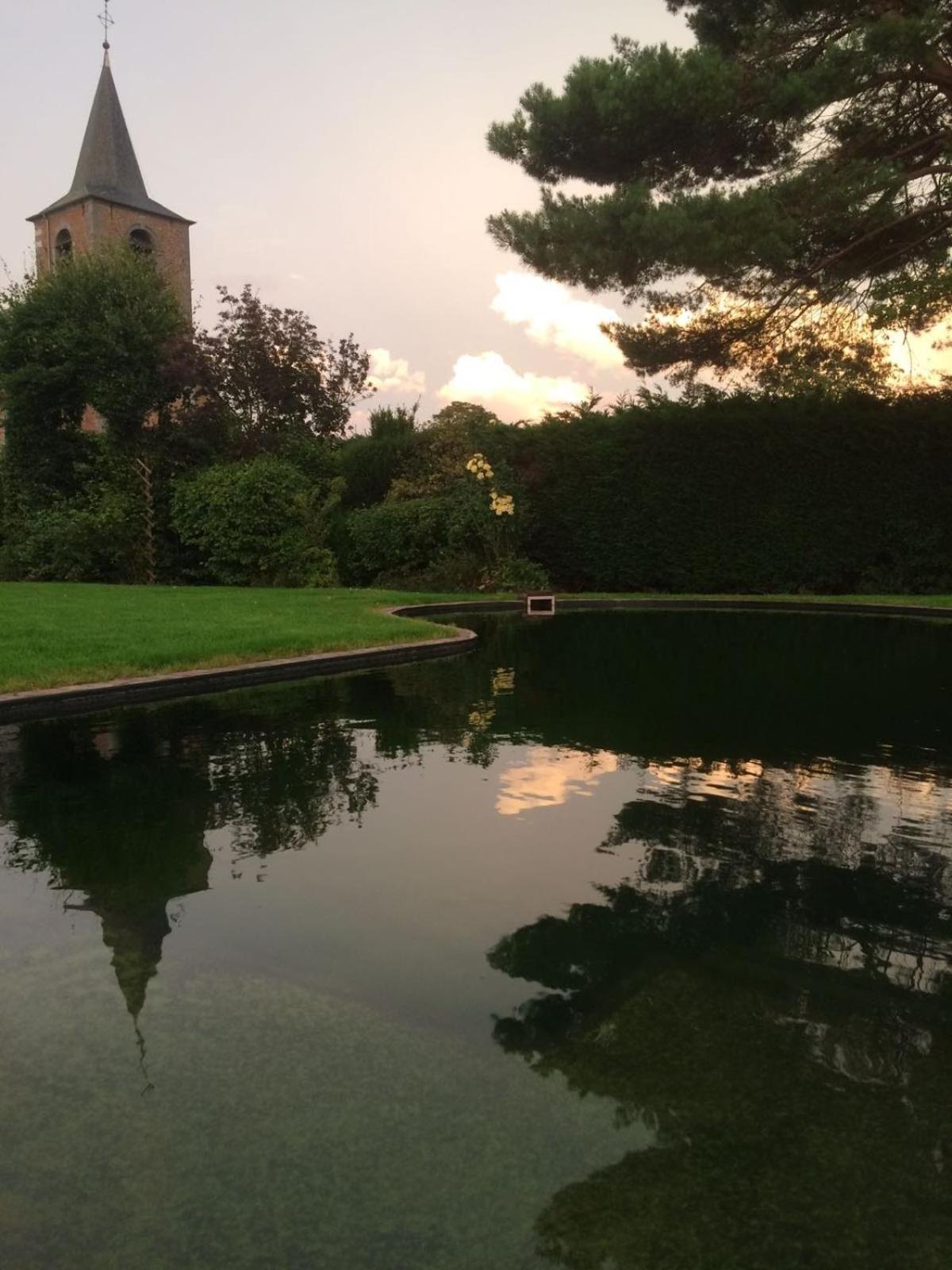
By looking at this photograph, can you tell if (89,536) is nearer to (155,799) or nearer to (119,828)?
(155,799)

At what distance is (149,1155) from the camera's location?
215 centimetres

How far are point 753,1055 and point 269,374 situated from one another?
22599mm

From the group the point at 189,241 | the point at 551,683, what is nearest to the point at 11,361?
the point at 551,683

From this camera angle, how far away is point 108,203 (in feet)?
163

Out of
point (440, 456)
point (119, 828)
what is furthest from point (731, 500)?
point (119, 828)

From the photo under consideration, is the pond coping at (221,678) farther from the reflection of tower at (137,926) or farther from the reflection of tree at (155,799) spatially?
the reflection of tower at (137,926)

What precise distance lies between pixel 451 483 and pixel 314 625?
988 centimetres

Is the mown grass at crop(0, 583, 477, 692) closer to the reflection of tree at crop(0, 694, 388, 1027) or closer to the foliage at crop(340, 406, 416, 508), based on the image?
the reflection of tree at crop(0, 694, 388, 1027)

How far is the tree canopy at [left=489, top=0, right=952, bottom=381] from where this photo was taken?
12781 mm

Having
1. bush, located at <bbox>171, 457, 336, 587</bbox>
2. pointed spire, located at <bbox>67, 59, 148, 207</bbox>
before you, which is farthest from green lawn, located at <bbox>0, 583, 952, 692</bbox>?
pointed spire, located at <bbox>67, 59, 148, 207</bbox>

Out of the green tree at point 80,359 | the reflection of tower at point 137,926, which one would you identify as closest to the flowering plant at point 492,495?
the green tree at point 80,359

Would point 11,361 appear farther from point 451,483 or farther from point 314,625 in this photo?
point 314,625

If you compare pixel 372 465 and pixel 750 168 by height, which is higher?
pixel 750 168

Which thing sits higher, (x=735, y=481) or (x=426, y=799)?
(x=735, y=481)
